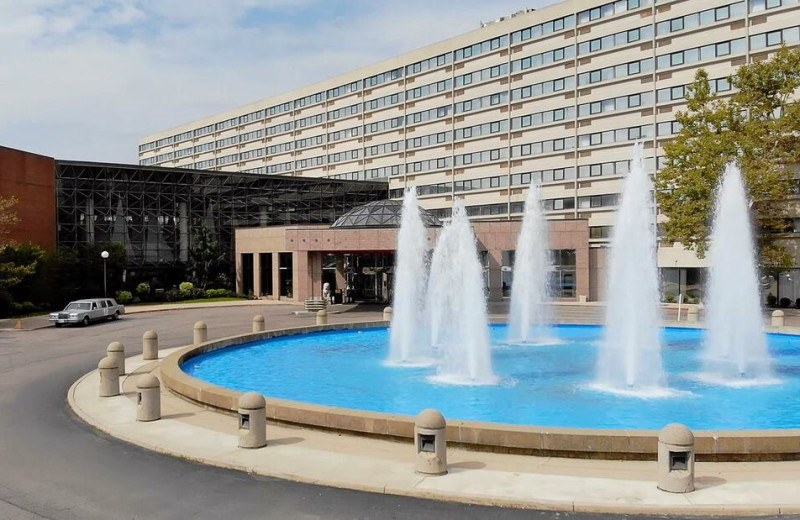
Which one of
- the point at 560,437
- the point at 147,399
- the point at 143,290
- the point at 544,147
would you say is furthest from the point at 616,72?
the point at 147,399

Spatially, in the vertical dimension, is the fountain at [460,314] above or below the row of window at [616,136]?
below

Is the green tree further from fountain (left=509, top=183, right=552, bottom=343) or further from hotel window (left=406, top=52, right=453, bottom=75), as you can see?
hotel window (left=406, top=52, right=453, bottom=75)

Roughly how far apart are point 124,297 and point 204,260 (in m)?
9.87

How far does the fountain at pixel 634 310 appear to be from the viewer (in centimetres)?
1770

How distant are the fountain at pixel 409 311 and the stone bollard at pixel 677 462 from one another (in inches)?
504

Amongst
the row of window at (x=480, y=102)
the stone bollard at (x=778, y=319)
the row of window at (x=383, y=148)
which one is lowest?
the stone bollard at (x=778, y=319)

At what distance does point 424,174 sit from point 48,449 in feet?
217

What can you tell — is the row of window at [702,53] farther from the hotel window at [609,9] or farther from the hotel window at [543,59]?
the hotel window at [543,59]

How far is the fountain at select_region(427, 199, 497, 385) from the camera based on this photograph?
19359mm

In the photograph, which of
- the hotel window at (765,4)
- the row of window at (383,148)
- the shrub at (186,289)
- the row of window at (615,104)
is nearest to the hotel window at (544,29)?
the row of window at (615,104)

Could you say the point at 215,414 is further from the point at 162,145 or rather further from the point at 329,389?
the point at 162,145

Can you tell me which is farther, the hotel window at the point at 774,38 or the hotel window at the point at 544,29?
the hotel window at the point at 544,29

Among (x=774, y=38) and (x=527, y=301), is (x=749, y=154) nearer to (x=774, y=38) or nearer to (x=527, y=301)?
(x=774, y=38)

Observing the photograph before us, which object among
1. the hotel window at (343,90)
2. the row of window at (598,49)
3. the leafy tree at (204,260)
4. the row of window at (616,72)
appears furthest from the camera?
the hotel window at (343,90)
